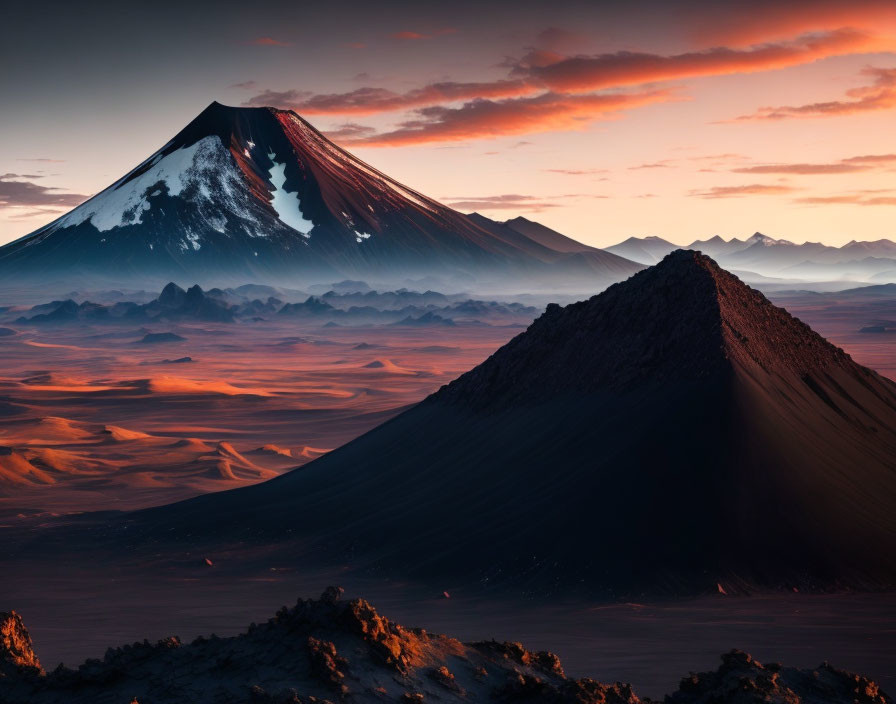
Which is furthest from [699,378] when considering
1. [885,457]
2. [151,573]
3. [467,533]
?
[151,573]

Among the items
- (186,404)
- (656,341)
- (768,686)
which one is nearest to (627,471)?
(656,341)

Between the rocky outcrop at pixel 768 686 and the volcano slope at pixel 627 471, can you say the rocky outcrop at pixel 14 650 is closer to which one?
the rocky outcrop at pixel 768 686

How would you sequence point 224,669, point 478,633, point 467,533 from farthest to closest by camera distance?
1. point 467,533
2. point 478,633
3. point 224,669

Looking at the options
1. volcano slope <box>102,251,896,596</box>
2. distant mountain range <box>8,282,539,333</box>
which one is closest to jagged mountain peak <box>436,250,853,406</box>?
volcano slope <box>102,251,896,596</box>

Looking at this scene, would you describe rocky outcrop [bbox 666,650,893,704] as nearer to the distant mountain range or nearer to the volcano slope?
the volcano slope

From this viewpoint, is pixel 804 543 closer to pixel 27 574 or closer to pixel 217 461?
pixel 27 574

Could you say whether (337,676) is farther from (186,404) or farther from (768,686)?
(186,404)

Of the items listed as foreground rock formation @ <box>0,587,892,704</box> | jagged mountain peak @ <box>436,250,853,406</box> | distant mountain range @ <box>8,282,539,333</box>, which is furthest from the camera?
distant mountain range @ <box>8,282,539,333</box>
